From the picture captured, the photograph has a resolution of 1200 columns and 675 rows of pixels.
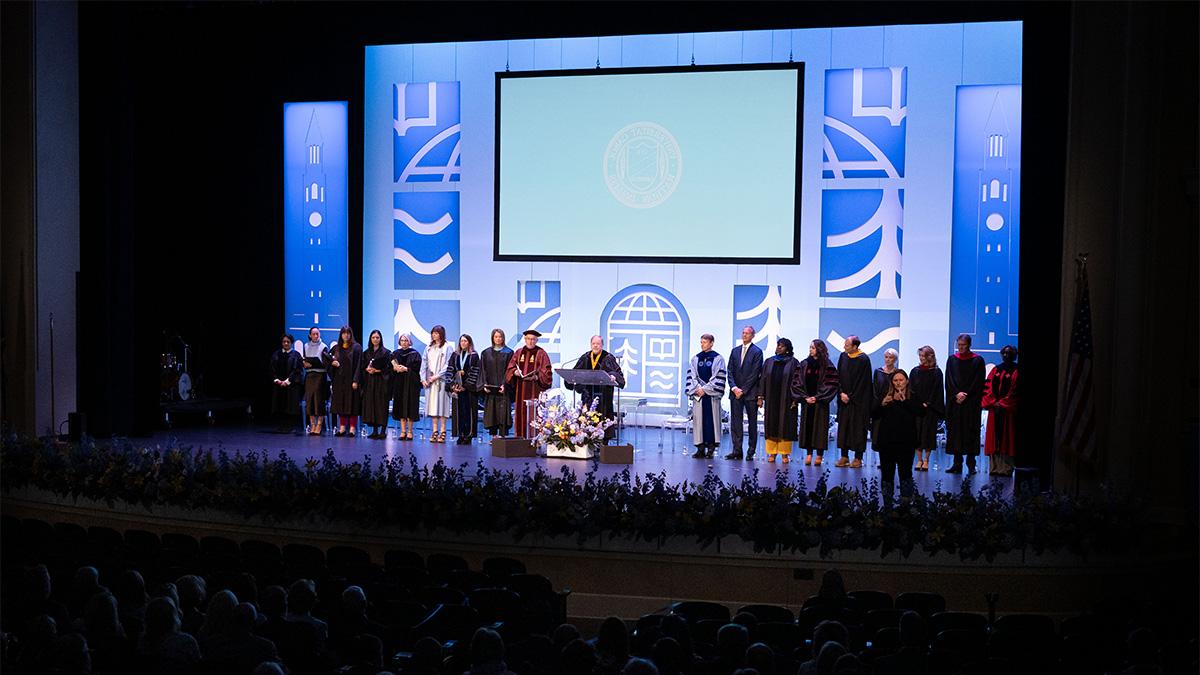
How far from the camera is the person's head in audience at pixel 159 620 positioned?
18.9ft

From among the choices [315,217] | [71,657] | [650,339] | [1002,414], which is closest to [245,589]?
[71,657]

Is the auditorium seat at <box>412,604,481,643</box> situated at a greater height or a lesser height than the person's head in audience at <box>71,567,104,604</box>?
lesser

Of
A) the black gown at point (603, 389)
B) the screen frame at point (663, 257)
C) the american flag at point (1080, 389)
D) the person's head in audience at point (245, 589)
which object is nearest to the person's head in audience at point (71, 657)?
the person's head in audience at point (245, 589)

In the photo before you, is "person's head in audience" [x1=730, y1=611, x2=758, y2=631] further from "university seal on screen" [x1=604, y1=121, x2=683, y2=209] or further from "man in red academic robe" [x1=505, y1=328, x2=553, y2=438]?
"university seal on screen" [x1=604, y1=121, x2=683, y2=209]

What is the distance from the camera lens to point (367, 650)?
242 inches

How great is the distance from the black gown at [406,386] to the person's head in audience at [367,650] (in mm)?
10206

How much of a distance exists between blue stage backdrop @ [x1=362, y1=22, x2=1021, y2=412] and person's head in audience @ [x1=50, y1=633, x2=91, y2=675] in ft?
41.8

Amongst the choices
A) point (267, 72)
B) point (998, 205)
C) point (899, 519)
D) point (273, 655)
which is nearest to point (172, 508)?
point (273, 655)

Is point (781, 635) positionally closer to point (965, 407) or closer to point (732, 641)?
point (732, 641)

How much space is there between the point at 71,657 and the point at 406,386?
11.1 metres

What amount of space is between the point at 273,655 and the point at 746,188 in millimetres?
12309

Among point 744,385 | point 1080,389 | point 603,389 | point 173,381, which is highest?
point 1080,389

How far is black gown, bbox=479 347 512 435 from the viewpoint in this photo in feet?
51.8

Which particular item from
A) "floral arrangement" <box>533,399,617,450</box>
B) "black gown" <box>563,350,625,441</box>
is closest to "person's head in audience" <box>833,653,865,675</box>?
"floral arrangement" <box>533,399,617,450</box>
